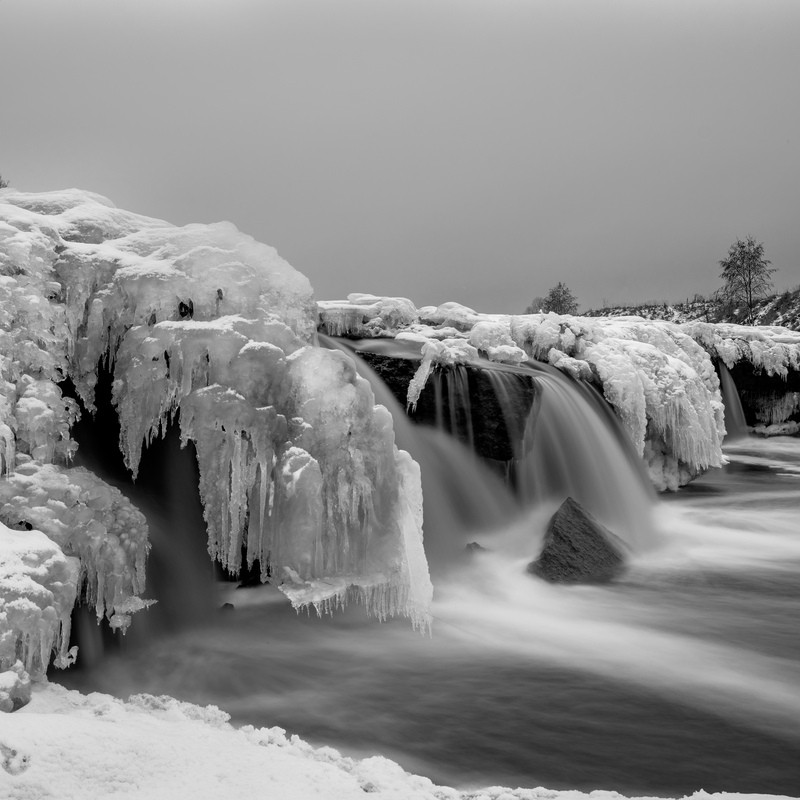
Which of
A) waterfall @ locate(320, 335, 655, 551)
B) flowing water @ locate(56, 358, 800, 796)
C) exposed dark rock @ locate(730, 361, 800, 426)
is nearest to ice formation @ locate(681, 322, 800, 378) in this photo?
exposed dark rock @ locate(730, 361, 800, 426)

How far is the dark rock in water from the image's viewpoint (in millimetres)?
7293

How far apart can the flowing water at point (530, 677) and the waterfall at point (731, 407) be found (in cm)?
1322

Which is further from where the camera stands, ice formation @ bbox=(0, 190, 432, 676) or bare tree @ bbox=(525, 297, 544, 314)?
bare tree @ bbox=(525, 297, 544, 314)

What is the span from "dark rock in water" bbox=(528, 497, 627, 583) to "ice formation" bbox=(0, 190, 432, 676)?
240cm

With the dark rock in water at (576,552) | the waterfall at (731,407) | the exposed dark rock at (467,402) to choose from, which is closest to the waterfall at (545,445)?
the exposed dark rock at (467,402)

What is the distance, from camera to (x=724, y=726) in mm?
4320

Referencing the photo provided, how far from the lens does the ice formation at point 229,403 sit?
5086 mm

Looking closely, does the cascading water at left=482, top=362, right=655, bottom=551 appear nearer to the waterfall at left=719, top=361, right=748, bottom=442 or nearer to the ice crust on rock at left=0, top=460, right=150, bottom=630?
the ice crust on rock at left=0, top=460, right=150, bottom=630

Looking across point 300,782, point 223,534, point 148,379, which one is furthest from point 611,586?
point 148,379

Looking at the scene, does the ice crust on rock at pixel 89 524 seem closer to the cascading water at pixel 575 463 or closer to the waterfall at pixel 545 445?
the waterfall at pixel 545 445

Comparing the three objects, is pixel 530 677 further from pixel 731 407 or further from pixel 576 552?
pixel 731 407

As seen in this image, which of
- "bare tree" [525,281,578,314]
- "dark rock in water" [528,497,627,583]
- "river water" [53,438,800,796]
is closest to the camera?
"river water" [53,438,800,796]

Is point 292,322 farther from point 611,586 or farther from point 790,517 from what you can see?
point 790,517

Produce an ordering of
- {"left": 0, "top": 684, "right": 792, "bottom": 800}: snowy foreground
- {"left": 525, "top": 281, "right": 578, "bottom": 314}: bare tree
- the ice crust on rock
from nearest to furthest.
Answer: {"left": 0, "top": 684, "right": 792, "bottom": 800}: snowy foreground → the ice crust on rock → {"left": 525, "top": 281, "right": 578, "bottom": 314}: bare tree
